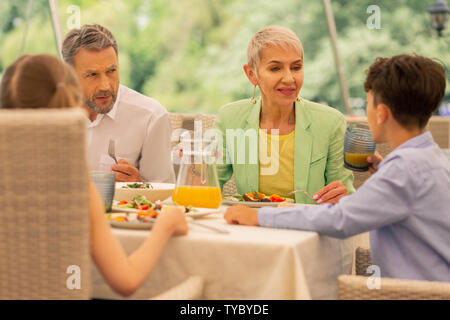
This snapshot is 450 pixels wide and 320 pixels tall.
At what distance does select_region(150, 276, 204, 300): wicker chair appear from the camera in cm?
127

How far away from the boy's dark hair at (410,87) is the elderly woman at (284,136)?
687mm

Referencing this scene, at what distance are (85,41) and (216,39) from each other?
45.4 feet

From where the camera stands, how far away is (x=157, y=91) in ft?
51.5

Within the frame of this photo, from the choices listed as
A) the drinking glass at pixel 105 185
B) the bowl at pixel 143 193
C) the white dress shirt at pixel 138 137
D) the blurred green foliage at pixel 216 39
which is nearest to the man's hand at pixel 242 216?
the drinking glass at pixel 105 185

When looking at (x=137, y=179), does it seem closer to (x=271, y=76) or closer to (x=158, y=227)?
(x=271, y=76)

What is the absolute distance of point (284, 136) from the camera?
2.38 metres

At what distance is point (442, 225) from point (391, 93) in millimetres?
342

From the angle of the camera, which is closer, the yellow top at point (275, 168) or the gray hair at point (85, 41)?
the yellow top at point (275, 168)

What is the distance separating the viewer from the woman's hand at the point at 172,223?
4.40 feet

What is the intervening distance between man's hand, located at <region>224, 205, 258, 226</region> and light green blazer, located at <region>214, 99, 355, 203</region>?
0.68 meters
